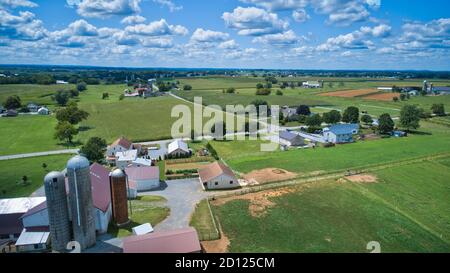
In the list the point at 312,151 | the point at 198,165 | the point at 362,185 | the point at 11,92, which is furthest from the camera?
the point at 11,92

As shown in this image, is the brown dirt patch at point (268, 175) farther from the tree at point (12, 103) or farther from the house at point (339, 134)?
the tree at point (12, 103)

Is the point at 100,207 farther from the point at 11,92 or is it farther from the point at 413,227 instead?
the point at 11,92

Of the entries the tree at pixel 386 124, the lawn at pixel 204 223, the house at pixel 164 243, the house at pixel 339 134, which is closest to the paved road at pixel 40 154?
the lawn at pixel 204 223

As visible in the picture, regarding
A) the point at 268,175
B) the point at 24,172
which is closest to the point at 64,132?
the point at 24,172

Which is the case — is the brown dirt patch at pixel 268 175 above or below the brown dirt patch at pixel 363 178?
below

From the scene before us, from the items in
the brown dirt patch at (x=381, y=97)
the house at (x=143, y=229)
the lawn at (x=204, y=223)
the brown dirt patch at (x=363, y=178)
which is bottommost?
the lawn at (x=204, y=223)

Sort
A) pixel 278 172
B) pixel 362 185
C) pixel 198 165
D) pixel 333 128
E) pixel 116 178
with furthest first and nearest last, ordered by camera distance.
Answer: pixel 333 128
pixel 198 165
pixel 278 172
pixel 362 185
pixel 116 178

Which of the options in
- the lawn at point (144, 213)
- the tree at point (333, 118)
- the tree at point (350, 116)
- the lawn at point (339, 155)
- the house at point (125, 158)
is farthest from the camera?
the tree at point (350, 116)

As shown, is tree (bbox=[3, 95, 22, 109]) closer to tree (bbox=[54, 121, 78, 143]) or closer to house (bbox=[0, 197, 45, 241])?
tree (bbox=[54, 121, 78, 143])

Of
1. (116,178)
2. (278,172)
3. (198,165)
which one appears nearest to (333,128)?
(278,172)
